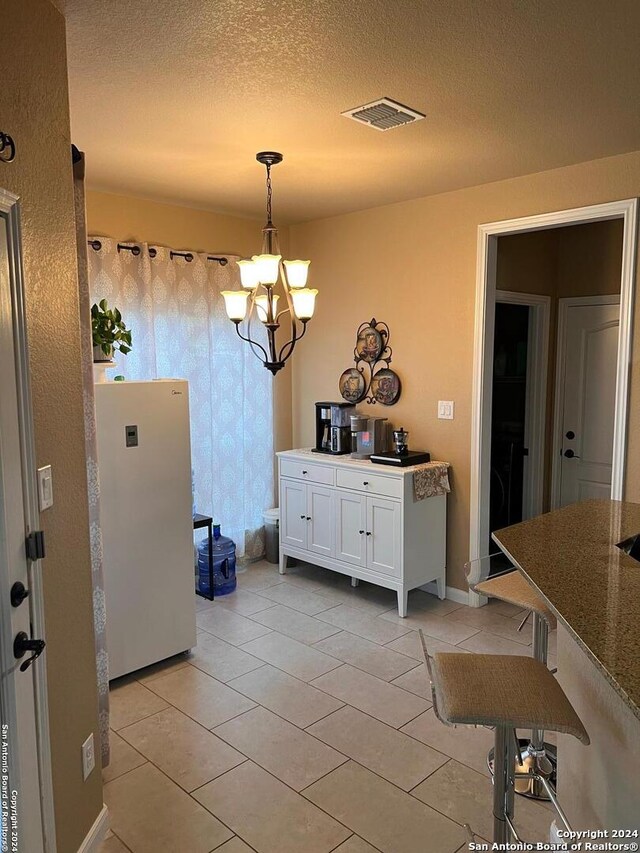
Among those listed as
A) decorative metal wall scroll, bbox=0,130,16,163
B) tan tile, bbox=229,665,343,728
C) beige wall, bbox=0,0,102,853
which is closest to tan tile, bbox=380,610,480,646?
tan tile, bbox=229,665,343,728

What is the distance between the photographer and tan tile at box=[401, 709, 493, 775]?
263 centimetres

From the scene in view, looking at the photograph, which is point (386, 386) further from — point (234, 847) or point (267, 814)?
point (234, 847)

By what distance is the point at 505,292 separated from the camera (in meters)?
4.60

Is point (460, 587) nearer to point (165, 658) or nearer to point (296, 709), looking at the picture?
point (296, 709)

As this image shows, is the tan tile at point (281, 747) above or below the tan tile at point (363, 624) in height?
below

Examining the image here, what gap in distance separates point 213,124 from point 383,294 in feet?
6.79

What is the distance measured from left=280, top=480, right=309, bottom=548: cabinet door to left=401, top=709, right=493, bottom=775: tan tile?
6.48ft

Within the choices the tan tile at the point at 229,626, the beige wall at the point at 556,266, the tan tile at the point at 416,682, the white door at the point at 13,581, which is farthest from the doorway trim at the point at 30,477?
the beige wall at the point at 556,266

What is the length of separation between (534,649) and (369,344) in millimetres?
2694

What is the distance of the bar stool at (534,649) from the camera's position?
2.40 meters

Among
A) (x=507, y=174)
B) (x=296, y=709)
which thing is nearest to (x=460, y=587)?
(x=296, y=709)

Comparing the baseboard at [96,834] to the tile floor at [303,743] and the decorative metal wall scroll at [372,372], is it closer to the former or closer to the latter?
the tile floor at [303,743]

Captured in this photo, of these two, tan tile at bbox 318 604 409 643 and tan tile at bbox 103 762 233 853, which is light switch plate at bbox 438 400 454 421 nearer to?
tan tile at bbox 318 604 409 643

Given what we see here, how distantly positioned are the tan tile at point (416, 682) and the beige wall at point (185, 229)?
2.40m
